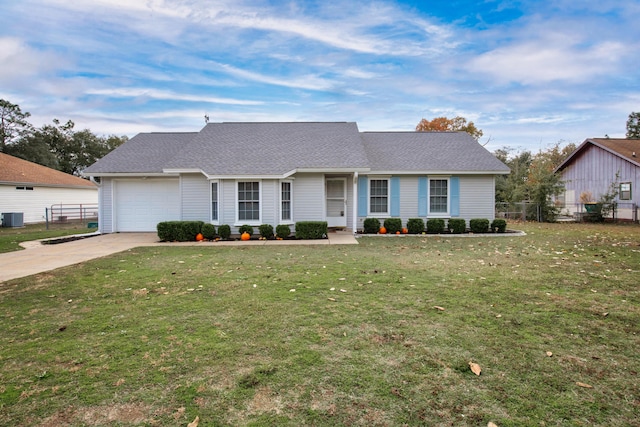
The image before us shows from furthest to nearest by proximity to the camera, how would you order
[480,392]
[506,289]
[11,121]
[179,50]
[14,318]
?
[11,121] → [179,50] → [506,289] → [14,318] → [480,392]

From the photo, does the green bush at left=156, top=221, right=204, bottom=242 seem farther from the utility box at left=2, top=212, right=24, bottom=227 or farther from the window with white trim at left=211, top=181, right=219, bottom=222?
the utility box at left=2, top=212, right=24, bottom=227

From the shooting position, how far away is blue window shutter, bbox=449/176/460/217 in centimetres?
1505

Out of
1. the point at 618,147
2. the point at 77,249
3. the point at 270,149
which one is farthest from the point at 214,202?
the point at 618,147

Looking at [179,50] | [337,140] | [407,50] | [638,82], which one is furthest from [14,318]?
[638,82]

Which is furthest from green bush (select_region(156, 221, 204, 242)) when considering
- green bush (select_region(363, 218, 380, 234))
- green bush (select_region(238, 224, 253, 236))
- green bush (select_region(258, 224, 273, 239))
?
green bush (select_region(363, 218, 380, 234))

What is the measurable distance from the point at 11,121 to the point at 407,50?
40190 millimetres

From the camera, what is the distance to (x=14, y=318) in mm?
4449

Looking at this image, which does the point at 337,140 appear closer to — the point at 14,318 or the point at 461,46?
the point at 461,46

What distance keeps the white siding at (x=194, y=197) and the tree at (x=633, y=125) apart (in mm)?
49427

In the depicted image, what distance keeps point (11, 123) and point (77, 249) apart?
35.9 meters

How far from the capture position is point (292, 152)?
1472 centimetres

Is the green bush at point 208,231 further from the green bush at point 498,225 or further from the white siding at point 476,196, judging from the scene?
the green bush at point 498,225

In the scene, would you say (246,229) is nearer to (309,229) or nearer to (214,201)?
(214,201)

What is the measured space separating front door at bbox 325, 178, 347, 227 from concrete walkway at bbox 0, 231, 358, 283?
0.72m
